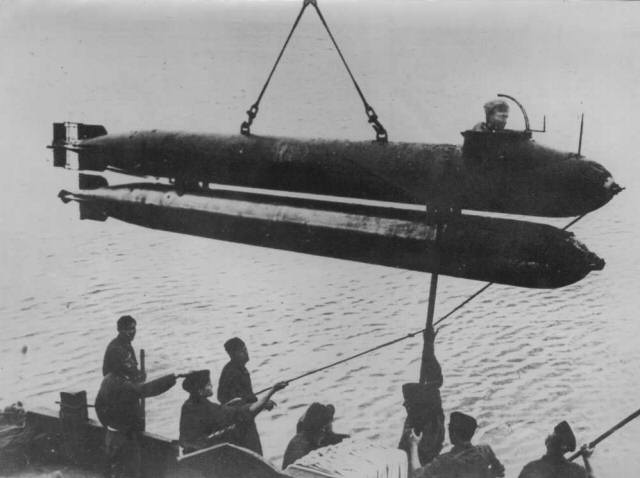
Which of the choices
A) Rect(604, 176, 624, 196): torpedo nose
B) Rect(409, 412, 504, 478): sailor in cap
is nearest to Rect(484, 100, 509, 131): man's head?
Rect(604, 176, 624, 196): torpedo nose

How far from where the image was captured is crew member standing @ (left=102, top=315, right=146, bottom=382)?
17.2 ft

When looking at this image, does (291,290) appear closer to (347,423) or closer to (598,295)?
(347,423)

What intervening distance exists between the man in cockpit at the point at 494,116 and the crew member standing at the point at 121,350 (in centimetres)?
304

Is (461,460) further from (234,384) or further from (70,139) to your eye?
(70,139)

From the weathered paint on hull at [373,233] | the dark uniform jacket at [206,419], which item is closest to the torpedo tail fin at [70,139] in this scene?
the weathered paint on hull at [373,233]

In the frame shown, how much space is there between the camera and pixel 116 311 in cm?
1345

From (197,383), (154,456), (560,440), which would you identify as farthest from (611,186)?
(154,456)

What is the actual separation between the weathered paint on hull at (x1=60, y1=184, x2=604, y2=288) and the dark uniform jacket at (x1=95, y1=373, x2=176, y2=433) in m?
1.20

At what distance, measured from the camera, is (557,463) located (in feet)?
14.0

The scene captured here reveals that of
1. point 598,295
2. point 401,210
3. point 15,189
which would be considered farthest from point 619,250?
point 15,189

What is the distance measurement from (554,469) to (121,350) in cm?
321

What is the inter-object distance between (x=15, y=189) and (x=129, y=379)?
408 inches

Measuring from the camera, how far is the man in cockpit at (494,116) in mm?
3920

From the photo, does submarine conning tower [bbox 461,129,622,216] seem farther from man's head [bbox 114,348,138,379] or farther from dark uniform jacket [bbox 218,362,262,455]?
man's head [bbox 114,348,138,379]
